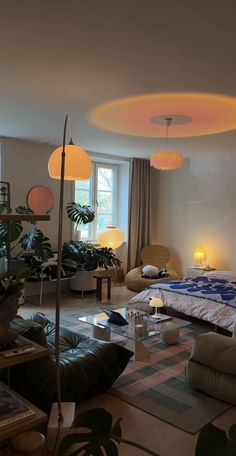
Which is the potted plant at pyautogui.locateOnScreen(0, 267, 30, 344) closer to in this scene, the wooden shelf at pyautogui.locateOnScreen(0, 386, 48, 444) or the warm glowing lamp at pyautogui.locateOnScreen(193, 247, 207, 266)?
the wooden shelf at pyautogui.locateOnScreen(0, 386, 48, 444)

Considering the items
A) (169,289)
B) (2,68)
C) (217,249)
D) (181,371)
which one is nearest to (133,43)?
(2,68)

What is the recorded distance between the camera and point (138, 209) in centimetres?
684

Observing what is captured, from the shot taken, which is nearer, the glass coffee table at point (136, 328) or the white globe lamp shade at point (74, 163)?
the white globe lamp shade at point (74, 163)

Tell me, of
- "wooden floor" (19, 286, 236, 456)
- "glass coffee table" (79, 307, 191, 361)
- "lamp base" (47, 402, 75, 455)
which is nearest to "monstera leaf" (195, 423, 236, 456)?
"lamp base" (47, 402, 75, 455)

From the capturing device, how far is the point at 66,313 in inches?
186

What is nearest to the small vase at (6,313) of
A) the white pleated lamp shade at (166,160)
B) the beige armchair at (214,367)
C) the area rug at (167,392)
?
the area rug at (167,392)

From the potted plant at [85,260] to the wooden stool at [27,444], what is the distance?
3.86m

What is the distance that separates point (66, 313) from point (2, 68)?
301cm

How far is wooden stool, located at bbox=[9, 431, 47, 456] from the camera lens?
59.8 inches

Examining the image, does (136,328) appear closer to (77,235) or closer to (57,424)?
(57,424)

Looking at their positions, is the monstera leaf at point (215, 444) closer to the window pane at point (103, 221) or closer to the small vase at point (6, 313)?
the small vase at point (6, 313)

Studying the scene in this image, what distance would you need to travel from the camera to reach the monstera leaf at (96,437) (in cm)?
78

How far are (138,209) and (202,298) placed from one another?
2922mm

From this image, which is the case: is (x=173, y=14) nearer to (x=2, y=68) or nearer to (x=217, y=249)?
(x=2, y=68)
